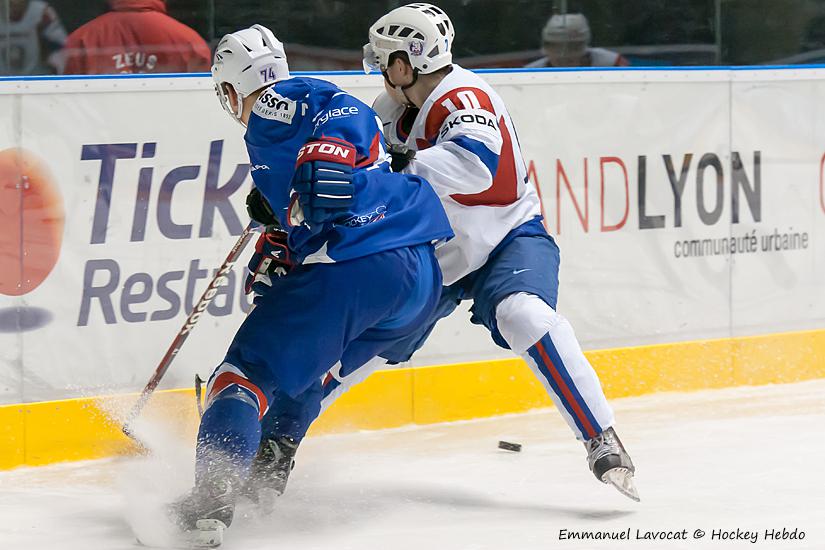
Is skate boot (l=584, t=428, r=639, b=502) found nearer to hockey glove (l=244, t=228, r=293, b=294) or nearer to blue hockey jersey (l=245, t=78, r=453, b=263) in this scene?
blue hockey jersey (l=245, t=78, r=453, b=263)

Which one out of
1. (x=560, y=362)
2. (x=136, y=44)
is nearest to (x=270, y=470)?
(x=560, y=362)

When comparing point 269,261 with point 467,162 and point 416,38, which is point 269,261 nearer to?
point 467,162

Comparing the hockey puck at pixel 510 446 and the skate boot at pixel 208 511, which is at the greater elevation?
the skate boot at pixel 208 511

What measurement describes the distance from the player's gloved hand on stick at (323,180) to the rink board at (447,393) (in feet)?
4.65

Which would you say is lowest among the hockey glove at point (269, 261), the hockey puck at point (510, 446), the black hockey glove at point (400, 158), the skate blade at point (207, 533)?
the hockey puck at point (510, 446)

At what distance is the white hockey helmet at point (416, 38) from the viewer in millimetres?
3572

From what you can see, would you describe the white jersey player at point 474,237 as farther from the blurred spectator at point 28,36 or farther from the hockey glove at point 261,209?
the blurred spectator at point 28,36

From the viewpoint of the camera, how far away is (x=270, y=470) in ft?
11.5

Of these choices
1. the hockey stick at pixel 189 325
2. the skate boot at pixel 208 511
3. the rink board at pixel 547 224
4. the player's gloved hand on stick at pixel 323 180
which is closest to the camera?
the player's gloved hand on stick at pixel 323 180

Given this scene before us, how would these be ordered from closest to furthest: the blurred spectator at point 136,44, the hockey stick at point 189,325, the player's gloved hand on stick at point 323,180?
1. the player's gloved hand on stick at point 323,180
2. the hockey stick at point 189,325
3. the blurred spectator at point 136,44

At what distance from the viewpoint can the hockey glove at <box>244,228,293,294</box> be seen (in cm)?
329

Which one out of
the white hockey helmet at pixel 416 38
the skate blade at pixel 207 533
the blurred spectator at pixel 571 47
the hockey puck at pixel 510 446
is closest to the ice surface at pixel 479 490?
the hockey puck at pixel 510 446

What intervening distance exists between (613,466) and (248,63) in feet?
4.06

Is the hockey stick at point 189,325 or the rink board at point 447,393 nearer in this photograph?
the hockey stick at point 189,325
